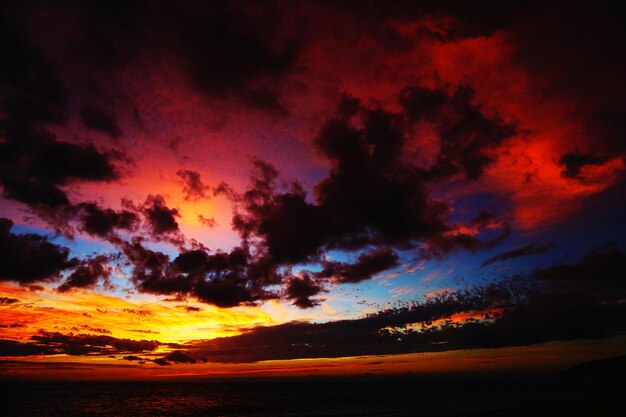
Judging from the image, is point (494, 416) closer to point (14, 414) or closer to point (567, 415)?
point (567, 415)

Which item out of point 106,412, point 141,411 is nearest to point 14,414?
point 106,412

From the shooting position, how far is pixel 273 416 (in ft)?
263

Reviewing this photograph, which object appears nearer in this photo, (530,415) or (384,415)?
(530,415)

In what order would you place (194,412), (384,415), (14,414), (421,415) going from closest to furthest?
(421,415) → (384,415) → (14,414) → (194,412)

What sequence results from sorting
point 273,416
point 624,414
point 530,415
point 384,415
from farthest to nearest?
1. point 273,416
2. point 384,415
3. point 530,415
4. point 624,414

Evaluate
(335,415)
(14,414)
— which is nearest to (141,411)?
(14,414)

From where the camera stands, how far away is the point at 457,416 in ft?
204

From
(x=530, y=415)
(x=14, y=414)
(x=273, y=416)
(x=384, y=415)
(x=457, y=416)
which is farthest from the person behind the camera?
(x=14, y=414)

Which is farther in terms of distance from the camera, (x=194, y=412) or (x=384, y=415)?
(x=194, y=412)

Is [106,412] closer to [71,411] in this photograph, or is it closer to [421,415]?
[71,411]

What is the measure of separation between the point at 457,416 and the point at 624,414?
23.9 metres

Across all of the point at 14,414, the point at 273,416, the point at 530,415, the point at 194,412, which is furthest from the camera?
the point at 194,412

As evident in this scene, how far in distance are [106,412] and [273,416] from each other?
4733 cm

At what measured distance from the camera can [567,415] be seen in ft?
177
